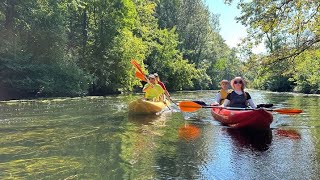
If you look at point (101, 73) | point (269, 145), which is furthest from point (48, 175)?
point (101, 73)

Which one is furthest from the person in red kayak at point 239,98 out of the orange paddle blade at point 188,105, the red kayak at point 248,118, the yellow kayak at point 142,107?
the yellow kayak at point 142,107

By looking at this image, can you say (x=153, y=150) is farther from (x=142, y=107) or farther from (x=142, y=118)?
(x=142, y=107)

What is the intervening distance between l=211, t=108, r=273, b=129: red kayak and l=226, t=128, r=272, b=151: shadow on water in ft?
0.50

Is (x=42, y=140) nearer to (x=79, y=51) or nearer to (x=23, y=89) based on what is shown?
(x=23, y=89)

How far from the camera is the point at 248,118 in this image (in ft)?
26.5

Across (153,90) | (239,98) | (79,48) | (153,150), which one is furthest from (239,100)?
(79,48)

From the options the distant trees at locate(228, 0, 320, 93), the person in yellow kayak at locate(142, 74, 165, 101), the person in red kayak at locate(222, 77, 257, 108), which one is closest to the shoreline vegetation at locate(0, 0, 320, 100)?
the distant trees at locate(228, 0, 320, 93)

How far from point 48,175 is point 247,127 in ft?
16.8

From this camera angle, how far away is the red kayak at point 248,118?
793 cm

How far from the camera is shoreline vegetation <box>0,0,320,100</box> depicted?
33.3ft

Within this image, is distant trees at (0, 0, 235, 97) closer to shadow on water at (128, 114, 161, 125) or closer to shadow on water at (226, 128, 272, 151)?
shadow on water at (128, 114, 161, 125)

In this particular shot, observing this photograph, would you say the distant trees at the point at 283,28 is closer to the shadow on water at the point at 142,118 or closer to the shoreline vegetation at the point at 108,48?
the shoreline vegetation at the point at 108,48

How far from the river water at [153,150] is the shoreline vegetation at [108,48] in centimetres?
255

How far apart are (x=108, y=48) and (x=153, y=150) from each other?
22378mm
